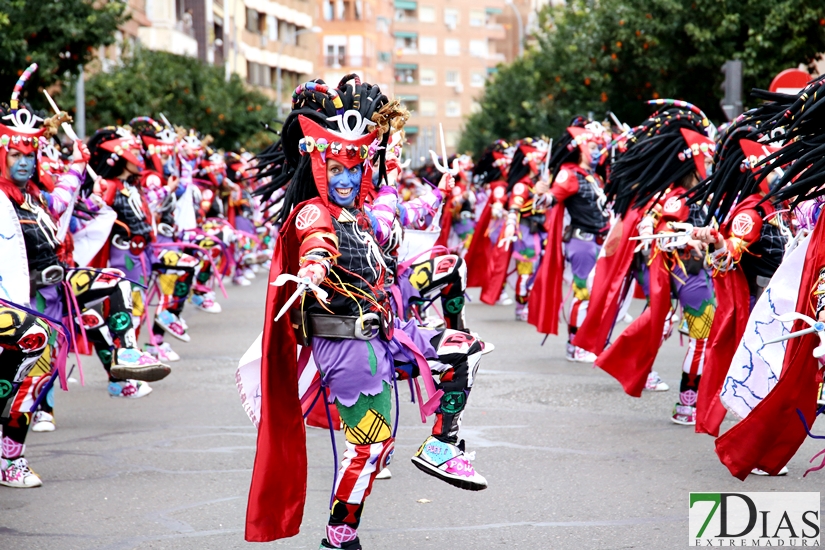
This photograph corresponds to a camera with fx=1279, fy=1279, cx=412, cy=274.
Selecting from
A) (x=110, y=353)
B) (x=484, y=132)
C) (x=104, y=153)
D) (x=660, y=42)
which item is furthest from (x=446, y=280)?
(x=484, y=132)

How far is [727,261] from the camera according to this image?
6.92m

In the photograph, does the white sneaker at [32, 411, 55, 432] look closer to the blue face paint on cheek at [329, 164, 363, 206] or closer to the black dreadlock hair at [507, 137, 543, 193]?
the blue face paint on cheek at [329, 164, 363, 206]

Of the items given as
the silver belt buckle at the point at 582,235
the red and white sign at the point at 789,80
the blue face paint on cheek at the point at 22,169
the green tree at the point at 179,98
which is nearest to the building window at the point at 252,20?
the green tree at the point at 179,98

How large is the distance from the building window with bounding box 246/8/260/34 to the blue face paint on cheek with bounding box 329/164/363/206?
62.7 m

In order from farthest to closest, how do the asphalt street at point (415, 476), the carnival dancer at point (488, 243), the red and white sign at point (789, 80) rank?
the carnival dancer at point (488, 243)
the red and white sign at point (789, 80)
the asphalt street at point (415, 476)

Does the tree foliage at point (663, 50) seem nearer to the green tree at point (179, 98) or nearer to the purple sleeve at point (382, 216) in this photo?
the green tree at point (179, 98)

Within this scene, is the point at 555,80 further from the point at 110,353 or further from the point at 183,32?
the point at 183,32

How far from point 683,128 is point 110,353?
160 inches

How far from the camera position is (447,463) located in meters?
5.48

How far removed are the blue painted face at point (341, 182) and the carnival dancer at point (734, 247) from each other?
2315mm

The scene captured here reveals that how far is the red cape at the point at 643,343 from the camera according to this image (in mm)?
Result: 8438

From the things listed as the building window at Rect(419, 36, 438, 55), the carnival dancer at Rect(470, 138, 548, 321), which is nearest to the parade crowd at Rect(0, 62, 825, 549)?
the carnival dancer at Rect(470, 138, 548, 321)

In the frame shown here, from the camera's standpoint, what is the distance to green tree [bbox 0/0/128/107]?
16.1 meters

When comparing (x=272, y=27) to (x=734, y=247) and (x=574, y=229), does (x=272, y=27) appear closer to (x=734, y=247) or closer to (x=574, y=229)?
(x=574, y=229)
